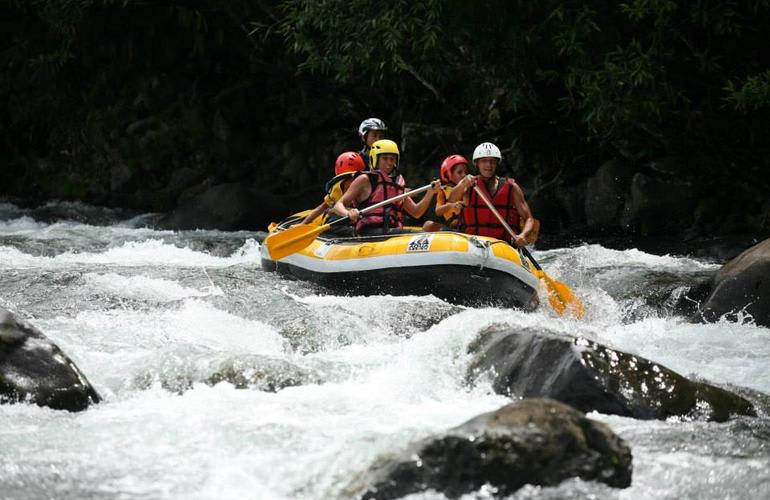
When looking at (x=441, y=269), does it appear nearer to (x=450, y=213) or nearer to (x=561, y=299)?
(x=561, y=299)

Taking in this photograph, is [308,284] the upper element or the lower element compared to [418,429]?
lower

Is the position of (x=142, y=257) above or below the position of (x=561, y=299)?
below

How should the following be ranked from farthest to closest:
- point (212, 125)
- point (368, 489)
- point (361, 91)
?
point (212, 125) → point (361, 91) → point (368, 489)

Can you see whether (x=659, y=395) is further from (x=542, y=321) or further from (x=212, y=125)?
(x=212, y=125)

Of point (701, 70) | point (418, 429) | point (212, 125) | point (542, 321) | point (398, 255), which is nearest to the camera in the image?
point (418, 429)

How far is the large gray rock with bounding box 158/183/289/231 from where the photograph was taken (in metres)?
13.4

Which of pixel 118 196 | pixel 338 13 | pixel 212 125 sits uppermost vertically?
pixel 338 13

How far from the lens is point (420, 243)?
285 inches

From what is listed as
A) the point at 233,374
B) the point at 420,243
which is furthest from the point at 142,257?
the point at 233,374

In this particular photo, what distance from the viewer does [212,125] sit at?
1577cm

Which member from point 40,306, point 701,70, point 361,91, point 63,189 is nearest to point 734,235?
point 701,70

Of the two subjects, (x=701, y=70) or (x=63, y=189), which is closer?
(x=701, y=70)

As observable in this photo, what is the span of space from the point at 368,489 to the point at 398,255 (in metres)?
3.82

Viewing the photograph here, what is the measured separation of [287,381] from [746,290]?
3.74 m
